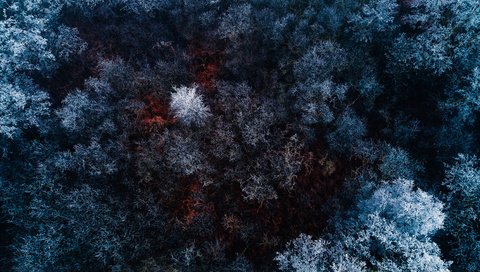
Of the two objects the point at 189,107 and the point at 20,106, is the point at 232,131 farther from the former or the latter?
the point at 20,106

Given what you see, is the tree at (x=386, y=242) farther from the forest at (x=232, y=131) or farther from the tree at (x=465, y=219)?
the tree at (x=465, y=219)

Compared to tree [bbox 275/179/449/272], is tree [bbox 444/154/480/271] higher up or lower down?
Answer: higher up

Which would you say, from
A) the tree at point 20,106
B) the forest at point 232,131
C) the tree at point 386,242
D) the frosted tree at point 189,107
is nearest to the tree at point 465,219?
the forest at point 232,131

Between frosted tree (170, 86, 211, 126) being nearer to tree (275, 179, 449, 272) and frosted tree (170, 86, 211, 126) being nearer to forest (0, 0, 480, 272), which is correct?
forest (0, 0, 480, 272)

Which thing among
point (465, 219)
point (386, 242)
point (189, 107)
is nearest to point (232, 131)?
point (189, 107)

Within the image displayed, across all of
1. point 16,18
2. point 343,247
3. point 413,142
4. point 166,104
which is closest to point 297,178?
point 343,247

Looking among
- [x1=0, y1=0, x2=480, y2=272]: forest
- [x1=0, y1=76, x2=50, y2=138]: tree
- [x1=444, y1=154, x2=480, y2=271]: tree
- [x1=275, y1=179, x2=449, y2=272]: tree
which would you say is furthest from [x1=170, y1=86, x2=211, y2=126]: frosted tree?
[x1=444, y1=154, x2=480, y2=271]: tree

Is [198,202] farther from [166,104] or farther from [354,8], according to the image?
[354,8]
